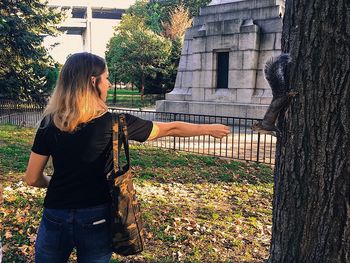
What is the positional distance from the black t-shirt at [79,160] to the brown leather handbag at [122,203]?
5 centimetres

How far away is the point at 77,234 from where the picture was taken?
7.25ft

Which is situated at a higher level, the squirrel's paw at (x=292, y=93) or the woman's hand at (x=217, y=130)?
the squirrel's paw at (x=292, y=93)

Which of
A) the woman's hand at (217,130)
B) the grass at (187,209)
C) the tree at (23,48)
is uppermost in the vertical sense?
the tree at (23,48)

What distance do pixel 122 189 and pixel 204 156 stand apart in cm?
788

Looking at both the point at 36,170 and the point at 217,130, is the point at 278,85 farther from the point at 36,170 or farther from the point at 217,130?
the point at 36,170

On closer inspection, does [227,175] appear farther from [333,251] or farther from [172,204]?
[333,251]

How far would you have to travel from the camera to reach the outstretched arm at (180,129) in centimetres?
244

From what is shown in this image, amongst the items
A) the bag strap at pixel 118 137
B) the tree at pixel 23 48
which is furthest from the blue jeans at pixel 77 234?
the tree at pixel 23 48

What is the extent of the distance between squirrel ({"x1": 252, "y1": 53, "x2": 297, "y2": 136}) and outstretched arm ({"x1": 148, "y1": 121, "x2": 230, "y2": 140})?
358 mm

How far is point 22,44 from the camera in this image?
60.7 feet

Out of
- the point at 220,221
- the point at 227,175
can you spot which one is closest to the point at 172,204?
the point at 220,221

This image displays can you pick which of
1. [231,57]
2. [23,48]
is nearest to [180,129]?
[231,57]

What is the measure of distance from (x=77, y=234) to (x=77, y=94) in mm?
805

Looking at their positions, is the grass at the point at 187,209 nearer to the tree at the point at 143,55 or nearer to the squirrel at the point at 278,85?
the squirrel at the point at 278,85
